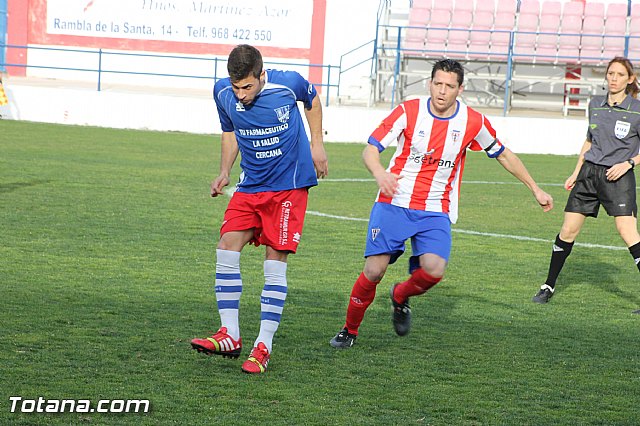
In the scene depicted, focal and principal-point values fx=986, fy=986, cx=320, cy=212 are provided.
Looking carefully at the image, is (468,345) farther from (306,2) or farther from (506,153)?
(306,2)

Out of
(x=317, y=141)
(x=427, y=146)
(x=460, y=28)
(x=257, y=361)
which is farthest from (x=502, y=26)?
(x=257, y=361)

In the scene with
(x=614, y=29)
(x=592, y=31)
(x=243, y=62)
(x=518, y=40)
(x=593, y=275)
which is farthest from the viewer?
(x=592, y=31)

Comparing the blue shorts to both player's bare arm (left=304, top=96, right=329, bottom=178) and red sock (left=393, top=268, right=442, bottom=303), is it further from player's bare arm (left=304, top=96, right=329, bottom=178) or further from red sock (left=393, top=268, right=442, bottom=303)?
player's bare arm (left=304, top=96, right=329, bottom=178)

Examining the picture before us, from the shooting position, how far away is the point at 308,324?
21.5ft

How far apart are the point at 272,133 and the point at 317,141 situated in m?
0.32

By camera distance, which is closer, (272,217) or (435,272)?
(272,217)

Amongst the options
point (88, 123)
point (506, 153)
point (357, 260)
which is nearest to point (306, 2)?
point (88, 123)

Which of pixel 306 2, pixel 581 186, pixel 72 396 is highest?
pixel 306 2

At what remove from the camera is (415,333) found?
6.45m

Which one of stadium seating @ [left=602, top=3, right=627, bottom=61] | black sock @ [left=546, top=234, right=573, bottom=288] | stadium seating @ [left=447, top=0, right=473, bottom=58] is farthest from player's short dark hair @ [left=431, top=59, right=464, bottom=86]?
stadium seating @ [left=602, top=3, right=627, bottom=61]

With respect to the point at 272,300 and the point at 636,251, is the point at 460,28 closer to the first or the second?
the point at 636,251

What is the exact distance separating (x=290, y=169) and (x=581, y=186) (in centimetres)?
302

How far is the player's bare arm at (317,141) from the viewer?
18.8 feet

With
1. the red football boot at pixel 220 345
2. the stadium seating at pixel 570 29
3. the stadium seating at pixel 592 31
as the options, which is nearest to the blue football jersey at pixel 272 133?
the red football boot at pixel 220 345
